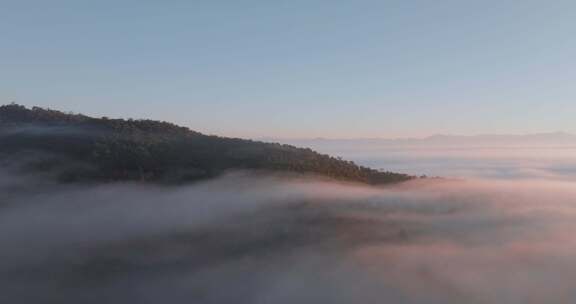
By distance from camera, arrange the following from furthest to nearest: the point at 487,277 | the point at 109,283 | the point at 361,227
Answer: the point at 361,227 < the point at 487,277 < the point at 109,283

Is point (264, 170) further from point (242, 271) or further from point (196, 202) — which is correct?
point (242, 271)

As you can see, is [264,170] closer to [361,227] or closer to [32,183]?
[361,227]

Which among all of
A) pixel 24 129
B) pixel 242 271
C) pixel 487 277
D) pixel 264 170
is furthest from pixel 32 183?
pixel 487 277

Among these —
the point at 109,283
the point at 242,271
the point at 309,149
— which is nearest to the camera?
the point at 109,283

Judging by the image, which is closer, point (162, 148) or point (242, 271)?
point (242, 271)

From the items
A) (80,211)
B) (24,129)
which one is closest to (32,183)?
(80,211)

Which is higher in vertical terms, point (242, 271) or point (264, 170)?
point (264, 170)

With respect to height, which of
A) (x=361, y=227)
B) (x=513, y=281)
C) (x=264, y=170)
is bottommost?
(x=513, y=281)
